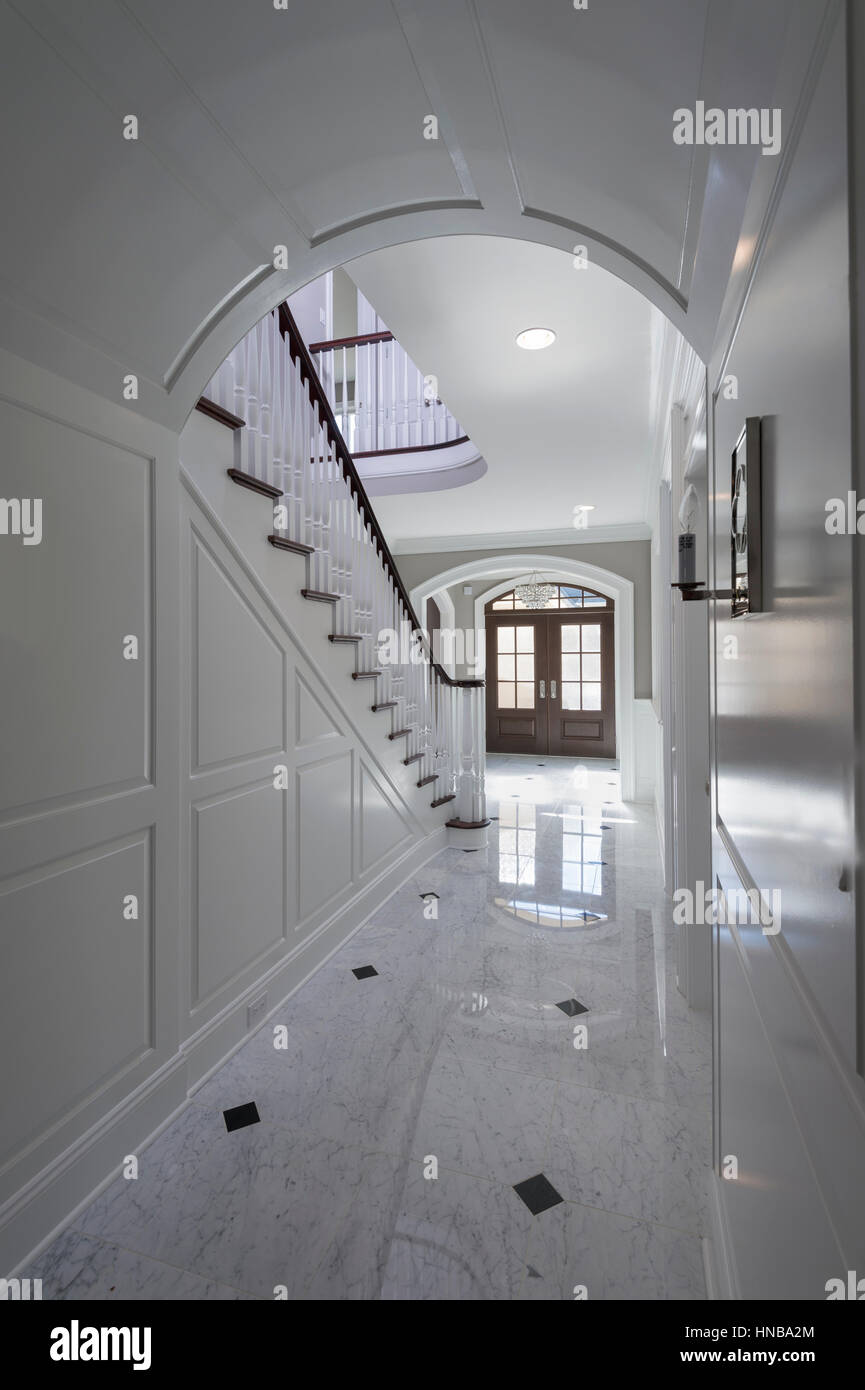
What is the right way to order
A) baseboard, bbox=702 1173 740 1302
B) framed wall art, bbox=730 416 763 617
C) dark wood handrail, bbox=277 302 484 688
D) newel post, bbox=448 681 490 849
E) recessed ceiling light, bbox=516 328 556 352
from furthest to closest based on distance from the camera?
1. newel post, bbox=448 681 490 849
2. recessed ceiling light, bbox=516 328 556 352
3. dark wood handrail, bbox=277 302 484 688
4. baseboard, bbox=702 1173 740 1302
5. framed wall art, bbox=730 416 763 617

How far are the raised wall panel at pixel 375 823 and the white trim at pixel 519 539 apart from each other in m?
4.00

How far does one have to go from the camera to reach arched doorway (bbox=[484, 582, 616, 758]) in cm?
966

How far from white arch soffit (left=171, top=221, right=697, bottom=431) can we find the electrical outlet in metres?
2.05

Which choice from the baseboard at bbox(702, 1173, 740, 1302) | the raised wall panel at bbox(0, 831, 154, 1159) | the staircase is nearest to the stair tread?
the staircase

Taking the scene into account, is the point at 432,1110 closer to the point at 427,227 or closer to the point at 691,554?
the point at 691,554

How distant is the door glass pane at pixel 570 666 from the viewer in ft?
32.2

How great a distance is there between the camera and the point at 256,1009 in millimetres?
2482

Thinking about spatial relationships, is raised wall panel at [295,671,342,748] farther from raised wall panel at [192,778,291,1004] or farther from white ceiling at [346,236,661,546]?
white ceiling at [346,236,661,546]

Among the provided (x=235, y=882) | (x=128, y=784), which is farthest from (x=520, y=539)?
(x=128, y=784)

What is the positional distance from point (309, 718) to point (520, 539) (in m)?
4.74

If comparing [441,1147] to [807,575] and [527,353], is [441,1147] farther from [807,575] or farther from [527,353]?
[527,353]

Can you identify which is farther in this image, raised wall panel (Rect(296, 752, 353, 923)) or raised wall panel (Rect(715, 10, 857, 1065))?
raised wall panel (Rect(296, 752, 353, 923))

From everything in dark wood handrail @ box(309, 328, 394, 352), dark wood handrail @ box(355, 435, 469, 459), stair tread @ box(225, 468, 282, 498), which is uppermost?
dark wood handrail @ box(309, 328, 394, 352)

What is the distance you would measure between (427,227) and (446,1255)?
103 inches
